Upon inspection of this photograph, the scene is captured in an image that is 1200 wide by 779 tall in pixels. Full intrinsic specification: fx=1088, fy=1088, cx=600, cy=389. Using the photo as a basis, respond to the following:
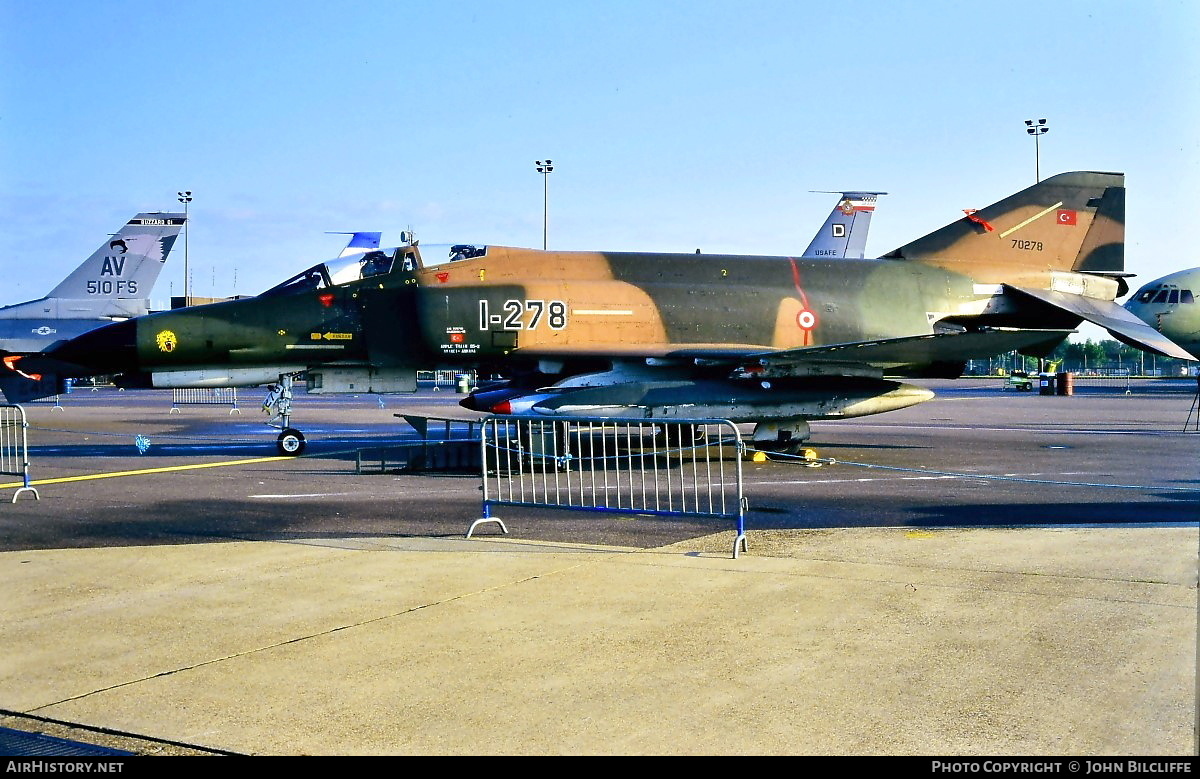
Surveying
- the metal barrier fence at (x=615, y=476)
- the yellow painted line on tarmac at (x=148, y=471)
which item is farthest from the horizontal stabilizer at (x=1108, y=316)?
the yellow painted line on tarmac at (x=148, y=471)

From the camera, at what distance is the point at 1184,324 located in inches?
1297

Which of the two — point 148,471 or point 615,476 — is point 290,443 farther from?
point 615,476

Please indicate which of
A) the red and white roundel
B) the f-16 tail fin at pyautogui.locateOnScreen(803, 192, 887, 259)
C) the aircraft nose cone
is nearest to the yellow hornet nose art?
the aircraft nose cone

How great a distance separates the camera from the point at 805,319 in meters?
17.9

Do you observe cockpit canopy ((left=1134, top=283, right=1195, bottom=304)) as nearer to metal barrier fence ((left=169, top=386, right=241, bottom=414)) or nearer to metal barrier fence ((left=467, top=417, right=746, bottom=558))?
metal barrier fence ((left=467, top=417, right=746, bottom=558))

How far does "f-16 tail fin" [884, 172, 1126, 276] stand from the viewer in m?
19.3

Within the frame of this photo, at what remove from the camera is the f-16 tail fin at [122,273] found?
3297 centimetres

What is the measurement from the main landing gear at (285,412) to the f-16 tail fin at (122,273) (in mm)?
18254

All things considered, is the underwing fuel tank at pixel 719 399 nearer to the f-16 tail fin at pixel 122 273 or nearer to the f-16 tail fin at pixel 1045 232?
the f-16 tail fin at pixel 1045 232

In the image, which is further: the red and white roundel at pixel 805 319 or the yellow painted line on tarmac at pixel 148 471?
the red and white roundel at pixel 805 319

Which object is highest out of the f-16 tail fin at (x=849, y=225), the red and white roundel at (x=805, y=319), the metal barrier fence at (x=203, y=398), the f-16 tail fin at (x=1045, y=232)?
the f-16 tail fin at (x=849, y=225)

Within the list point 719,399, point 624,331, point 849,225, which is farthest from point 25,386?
point 849,225

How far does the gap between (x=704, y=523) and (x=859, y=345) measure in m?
7.14
